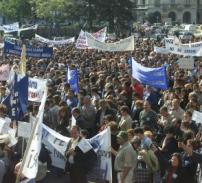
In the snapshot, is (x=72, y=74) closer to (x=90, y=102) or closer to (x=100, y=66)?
(x=90, y=102)

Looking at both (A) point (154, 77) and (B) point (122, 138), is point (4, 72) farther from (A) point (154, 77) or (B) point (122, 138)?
(B) point (122, 138)

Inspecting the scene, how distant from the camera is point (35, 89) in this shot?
14188mm

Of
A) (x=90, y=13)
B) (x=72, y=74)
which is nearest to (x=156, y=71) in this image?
(x=72, y=74)

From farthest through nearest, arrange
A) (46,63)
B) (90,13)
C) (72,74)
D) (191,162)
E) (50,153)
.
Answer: (90,13) → (46,63) → (72,74) → (50,153) → (191,162)

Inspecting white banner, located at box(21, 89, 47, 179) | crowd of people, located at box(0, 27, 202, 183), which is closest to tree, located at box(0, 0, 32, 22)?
crowd of people, located at box(0, 27, 202, 183)

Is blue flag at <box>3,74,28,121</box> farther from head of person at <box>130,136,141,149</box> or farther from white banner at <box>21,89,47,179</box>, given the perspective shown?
white banner at <box>21,89,47,179</box>

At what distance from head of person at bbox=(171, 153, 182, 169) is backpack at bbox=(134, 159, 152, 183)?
1.52 ft

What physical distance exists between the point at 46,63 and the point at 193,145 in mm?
15638

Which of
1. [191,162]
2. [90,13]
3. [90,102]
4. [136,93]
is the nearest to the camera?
[191,162]

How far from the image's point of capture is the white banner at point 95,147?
34.5 ft

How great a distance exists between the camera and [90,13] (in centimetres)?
6956

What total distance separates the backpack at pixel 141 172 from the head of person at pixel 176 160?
46cm

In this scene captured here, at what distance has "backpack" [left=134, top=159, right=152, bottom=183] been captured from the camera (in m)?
10.4

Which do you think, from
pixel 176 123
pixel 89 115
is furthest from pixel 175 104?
pixel 89 115
